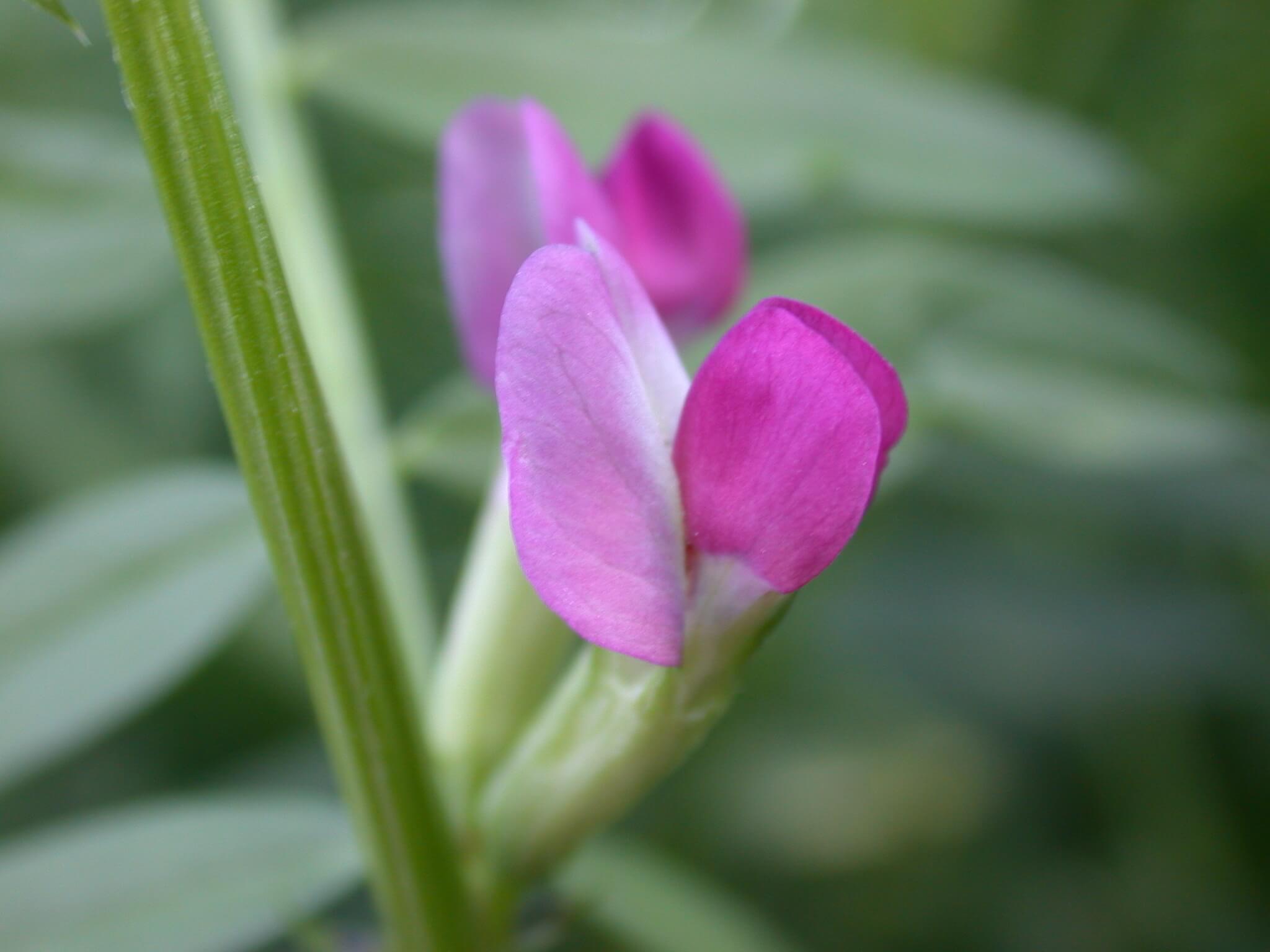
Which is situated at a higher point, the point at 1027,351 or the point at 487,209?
the point at 487,209

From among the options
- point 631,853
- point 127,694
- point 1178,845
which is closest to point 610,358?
point 127,694

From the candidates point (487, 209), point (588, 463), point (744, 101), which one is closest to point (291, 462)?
point (588, 463)

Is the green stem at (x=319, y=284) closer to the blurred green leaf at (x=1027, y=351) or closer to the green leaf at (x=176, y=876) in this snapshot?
the green leaf at (x=176, y=876)

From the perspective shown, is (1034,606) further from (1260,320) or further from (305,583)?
(305,583)

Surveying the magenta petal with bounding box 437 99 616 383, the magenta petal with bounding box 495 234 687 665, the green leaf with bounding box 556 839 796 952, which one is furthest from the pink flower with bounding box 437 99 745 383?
the green leaf with bounding box 556 839 796 952

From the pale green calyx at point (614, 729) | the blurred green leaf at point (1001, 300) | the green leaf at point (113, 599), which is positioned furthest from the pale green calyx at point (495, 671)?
the blurred green leaf at point (1001, 300)

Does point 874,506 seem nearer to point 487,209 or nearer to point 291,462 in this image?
point 487,209
